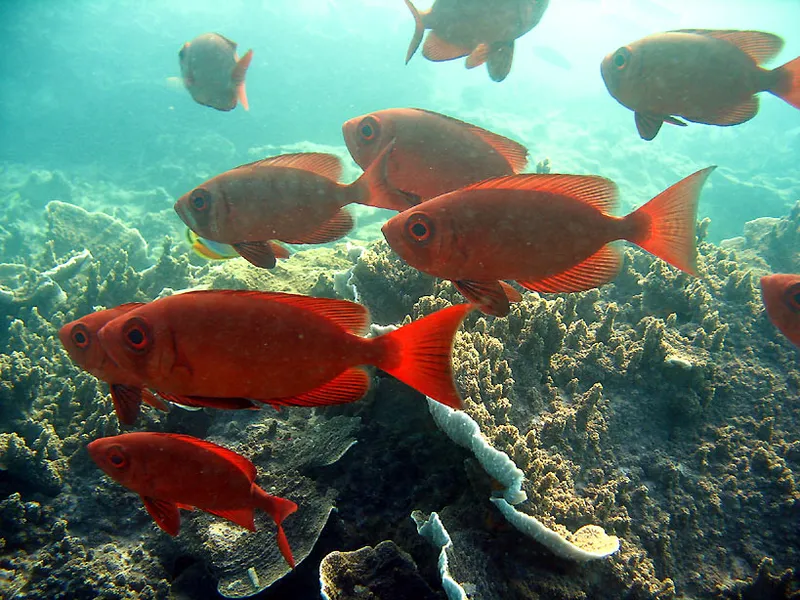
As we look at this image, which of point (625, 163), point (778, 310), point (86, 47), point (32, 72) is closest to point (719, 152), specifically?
point (625, 163)

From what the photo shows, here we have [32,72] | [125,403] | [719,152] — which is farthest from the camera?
[719,152]

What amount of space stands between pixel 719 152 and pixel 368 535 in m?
37.4

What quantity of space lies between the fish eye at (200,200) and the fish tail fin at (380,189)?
2.77ft

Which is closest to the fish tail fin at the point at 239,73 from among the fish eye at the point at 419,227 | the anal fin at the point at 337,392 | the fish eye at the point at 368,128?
the fish eye at the point at 368,128

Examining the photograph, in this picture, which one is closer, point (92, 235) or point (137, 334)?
point (137, 334)

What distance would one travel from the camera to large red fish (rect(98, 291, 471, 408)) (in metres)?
1.58

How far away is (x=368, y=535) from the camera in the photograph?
2.71m

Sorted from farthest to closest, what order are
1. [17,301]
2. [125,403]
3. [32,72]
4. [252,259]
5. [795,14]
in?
[795,14] → [32,72] → [17,301] → [252,259] → [125,403]

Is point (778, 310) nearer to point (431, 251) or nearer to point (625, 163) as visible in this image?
point (431, 251)

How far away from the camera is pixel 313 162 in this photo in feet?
9.26

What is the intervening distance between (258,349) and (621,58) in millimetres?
3258

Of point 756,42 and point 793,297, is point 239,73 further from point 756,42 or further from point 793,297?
point 793,297

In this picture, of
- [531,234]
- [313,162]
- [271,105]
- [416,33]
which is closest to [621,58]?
[416,33]

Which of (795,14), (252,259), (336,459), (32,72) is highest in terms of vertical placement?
(795,14)
